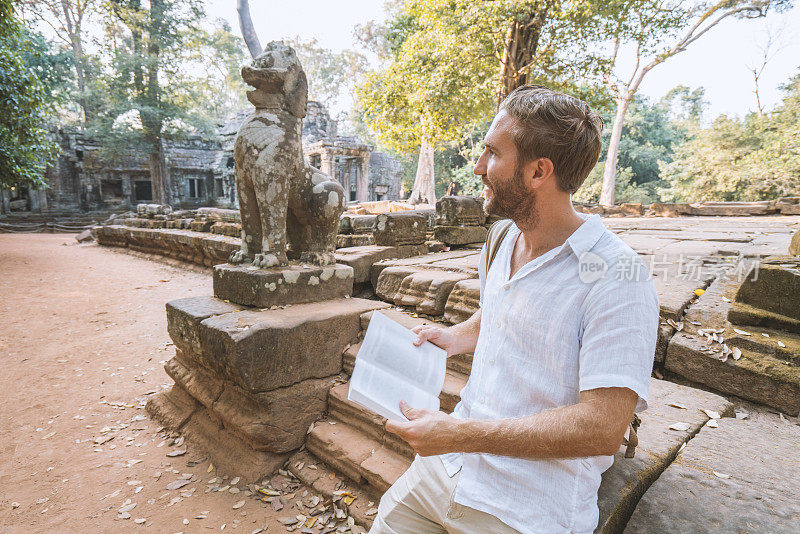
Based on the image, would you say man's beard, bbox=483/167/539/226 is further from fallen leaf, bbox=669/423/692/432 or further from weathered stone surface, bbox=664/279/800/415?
weathered stone surface, bbox=664/279/800/415

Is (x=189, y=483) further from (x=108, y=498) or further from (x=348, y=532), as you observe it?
(x=348, y=532)

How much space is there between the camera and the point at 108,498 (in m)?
2.01

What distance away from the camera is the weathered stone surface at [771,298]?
1904mm

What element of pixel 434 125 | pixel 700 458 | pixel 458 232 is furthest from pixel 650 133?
pixel 700 458

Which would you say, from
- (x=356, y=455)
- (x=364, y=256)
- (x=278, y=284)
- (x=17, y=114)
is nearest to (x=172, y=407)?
(x=278, y=284)

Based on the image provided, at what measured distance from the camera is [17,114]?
7.54m

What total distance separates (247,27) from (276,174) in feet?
23.6

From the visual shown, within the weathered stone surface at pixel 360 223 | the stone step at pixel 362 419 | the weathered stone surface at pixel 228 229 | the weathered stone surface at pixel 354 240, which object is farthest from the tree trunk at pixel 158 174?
the stone step at pixel 362 419

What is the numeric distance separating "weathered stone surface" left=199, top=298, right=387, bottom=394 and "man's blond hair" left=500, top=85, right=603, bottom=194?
1629 mm

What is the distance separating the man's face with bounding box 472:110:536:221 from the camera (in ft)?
3.46

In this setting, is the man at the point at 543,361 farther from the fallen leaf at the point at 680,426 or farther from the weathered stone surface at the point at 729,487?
the fallen leaf at the point at 680,426

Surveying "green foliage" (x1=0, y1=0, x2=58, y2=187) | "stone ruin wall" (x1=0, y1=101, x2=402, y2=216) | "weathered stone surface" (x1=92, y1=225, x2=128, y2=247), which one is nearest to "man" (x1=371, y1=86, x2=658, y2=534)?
"green foliage" (x1=0, y1=0, x2=58, y2=187)

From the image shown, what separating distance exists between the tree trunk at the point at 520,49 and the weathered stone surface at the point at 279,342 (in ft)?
23.7

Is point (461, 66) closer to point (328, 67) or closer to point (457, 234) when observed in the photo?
point (457, 234)
